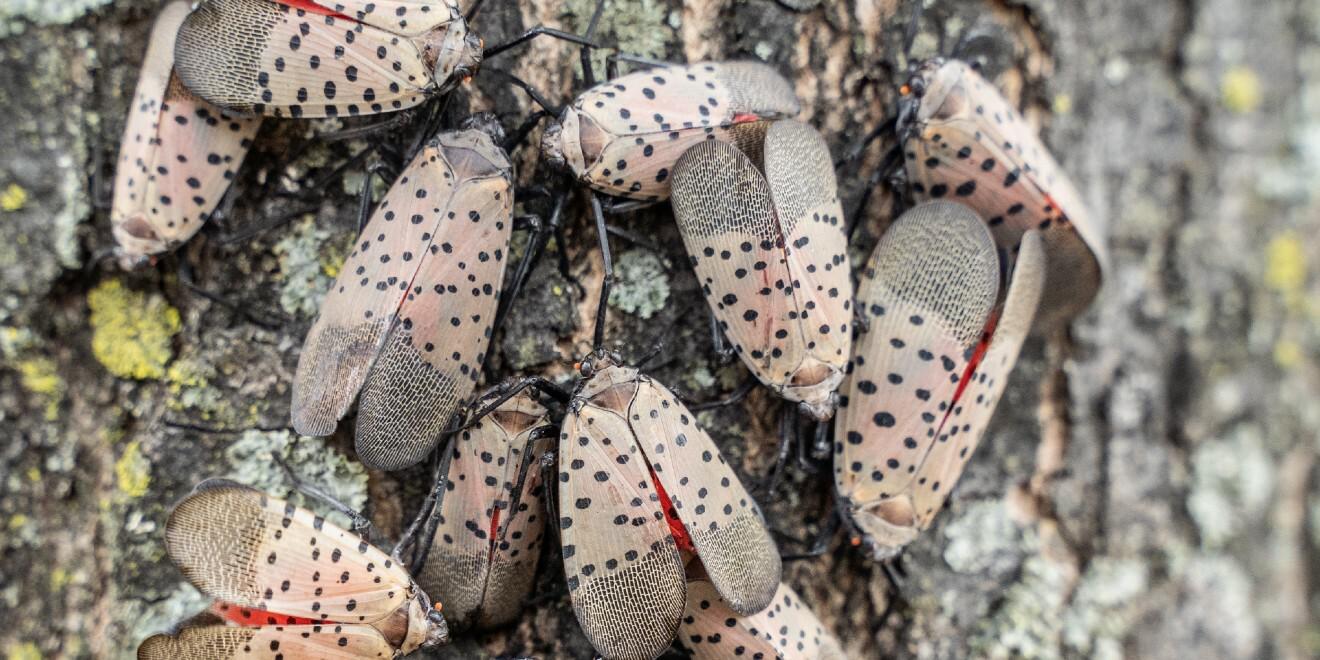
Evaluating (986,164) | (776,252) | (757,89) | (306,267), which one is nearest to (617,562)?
(776,252)

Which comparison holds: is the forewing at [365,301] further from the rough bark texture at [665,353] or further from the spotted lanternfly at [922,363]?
the spotted lanternfly at [922,363]

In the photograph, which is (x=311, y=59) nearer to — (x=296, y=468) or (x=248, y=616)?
(x=296, y=468)

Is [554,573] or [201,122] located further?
[201,122]

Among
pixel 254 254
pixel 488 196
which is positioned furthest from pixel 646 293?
Result: pixel 254 254

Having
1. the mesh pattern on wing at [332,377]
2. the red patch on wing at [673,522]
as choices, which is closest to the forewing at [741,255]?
the red patch on wing at [673,522]

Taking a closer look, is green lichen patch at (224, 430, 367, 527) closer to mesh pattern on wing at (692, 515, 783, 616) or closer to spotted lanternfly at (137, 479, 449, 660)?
spotted lanternfly at (137, 479, 449, 660)

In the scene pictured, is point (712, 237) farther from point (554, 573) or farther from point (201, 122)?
point (201, 122)
